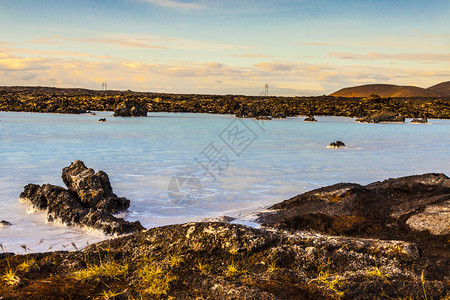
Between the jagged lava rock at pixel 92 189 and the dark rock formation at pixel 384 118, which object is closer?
the jagged lava rock at pixel 92 189

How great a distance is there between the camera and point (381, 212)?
7.06 meters

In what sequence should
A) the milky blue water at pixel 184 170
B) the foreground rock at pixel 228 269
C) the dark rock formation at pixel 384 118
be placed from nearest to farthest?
1. the foreground rock at pixel 228 269
2. the milky blue water at pixel 184 170
3. the dark rock formation at pixel 384 118

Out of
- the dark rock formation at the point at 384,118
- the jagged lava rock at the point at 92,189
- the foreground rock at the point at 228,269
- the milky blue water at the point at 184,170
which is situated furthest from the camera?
the dark rock formation at the point at 384,118

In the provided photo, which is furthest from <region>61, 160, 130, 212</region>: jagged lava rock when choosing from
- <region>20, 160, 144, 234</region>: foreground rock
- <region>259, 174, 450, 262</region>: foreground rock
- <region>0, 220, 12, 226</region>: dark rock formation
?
<region>259, 174, 450, 262</region>: foreground rock

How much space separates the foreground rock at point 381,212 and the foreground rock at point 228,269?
2023mm

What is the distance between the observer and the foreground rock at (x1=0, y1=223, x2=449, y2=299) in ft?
10.9

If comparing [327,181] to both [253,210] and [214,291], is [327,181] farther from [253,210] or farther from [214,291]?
[214,291]

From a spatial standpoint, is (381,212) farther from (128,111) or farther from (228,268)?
(128,111)

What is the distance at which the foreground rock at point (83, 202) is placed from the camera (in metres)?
A: 7.07

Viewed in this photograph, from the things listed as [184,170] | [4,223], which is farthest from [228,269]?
[184,170]

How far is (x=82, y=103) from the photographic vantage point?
7262 centimetres

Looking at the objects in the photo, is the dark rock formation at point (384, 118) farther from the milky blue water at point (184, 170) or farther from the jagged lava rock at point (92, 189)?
the jagged lava rock at point (92, 189)

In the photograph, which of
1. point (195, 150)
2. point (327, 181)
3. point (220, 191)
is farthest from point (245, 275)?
point (195, 150)

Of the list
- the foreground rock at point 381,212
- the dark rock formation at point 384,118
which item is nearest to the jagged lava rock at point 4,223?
the foreground rock at point 381,212
